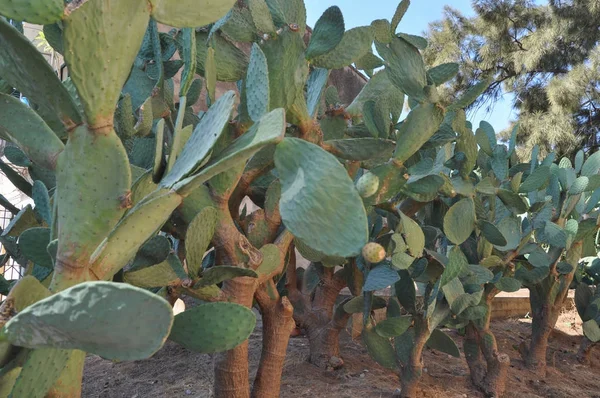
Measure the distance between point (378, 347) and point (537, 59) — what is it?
1397cm

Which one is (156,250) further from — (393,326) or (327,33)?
(393,326)

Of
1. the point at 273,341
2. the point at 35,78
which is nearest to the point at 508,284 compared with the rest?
the point at 273,341

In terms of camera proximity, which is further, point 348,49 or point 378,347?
point 378,347

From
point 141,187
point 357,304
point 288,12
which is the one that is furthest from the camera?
point 357,304

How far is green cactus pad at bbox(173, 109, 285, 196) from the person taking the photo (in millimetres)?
700

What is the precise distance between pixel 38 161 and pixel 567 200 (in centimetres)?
198

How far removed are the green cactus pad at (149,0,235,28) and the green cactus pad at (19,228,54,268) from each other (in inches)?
21.0

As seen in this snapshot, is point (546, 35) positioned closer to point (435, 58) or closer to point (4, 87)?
point (435, 58)

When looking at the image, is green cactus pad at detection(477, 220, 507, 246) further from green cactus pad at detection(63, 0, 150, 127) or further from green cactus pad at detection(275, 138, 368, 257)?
green cactus pad at detection(63, 0, 150, 127)

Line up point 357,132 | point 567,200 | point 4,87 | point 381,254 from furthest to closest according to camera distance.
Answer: point 567,200, point 357,132, point 4,87, point 381,254

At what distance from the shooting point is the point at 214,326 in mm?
900

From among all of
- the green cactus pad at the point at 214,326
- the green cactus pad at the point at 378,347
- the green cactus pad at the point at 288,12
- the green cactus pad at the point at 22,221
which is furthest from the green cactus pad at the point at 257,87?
the green cactus pad at the point at 378,347

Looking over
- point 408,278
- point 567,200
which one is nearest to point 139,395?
point 408,278

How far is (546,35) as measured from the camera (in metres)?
13.6
